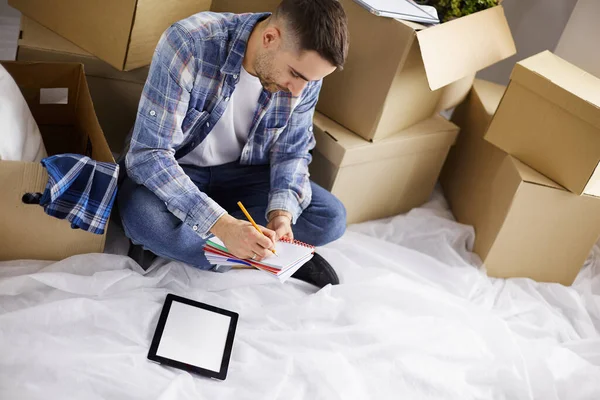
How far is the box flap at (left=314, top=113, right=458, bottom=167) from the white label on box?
24.2 inches

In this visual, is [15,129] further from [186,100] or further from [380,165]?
[380,165]

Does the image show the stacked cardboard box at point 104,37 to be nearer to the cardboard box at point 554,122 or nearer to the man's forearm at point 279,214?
the man's forearm at point 279,214

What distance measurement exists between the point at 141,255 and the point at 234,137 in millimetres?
342

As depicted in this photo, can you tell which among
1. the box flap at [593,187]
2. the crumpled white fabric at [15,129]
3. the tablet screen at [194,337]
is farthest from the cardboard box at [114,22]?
the box flap at [593,187]

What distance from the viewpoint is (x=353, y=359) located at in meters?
1.36

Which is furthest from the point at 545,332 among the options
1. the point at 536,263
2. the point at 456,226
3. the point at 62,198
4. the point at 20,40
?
the point at 20,40

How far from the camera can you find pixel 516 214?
1673 millimetres

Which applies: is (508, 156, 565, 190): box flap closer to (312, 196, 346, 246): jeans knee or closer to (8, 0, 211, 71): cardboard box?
(312, 196, 346, 246): jeans knee

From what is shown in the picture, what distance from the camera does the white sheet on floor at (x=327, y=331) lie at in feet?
3.85

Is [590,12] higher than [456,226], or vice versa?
[590,12]

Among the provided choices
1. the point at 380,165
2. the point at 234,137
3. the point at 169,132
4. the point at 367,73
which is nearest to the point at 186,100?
the point at 169,132

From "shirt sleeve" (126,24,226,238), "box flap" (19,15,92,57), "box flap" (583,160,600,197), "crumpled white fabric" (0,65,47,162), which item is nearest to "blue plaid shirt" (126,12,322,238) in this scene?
"shirt sleeve" (126,24,226,238)

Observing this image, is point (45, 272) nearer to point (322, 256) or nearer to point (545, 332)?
point (322, 256)

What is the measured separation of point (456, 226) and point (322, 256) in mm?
476
